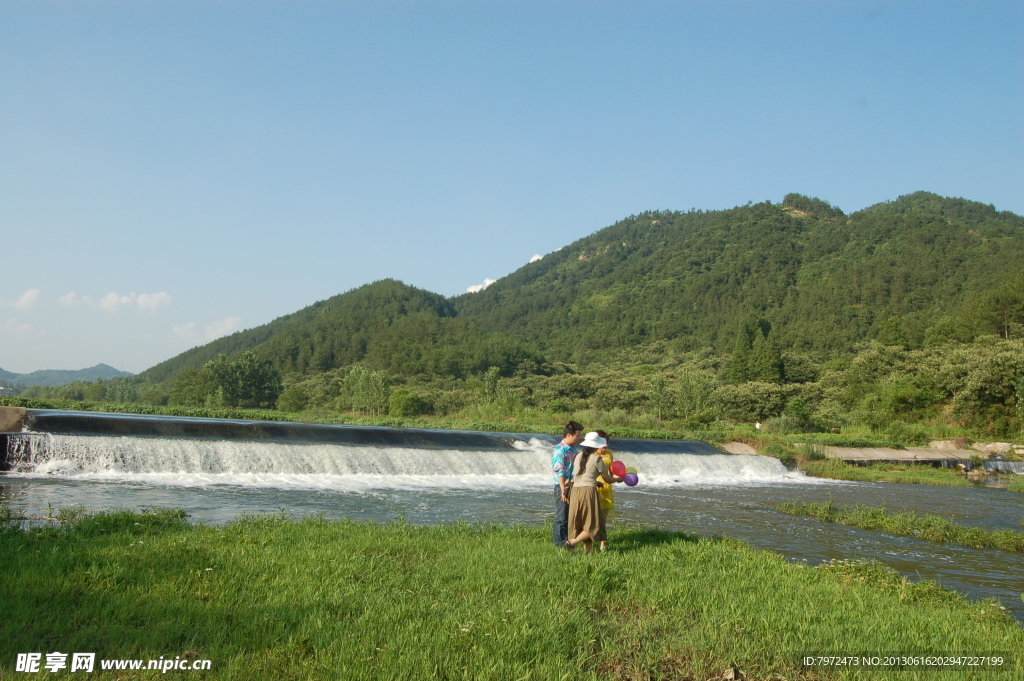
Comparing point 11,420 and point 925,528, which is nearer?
point 925,528

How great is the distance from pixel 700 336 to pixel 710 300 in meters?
15.6

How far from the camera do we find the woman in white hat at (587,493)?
23.7ft

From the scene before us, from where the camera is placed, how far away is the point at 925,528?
449 inches

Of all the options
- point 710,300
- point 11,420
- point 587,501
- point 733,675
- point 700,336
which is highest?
point 710,300

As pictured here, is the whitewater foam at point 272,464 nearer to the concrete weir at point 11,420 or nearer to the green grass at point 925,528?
the concrete weir at point 11,420

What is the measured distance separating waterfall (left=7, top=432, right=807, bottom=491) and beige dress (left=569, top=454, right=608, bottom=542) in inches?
325

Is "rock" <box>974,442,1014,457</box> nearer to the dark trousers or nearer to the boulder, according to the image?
the dark trousers

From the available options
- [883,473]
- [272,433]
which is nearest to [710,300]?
[883,473]

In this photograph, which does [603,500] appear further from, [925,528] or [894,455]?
[894,455]

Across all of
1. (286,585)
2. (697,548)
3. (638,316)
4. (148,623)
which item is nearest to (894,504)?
(697,548)

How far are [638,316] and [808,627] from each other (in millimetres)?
105698

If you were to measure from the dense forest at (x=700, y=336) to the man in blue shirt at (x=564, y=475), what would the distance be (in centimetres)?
3157

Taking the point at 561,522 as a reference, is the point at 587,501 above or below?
above

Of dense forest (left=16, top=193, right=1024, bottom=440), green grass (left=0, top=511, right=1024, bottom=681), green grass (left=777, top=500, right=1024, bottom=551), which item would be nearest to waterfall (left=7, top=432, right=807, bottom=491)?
green grass (left=777, top=500, right=1024, bottom=551)
